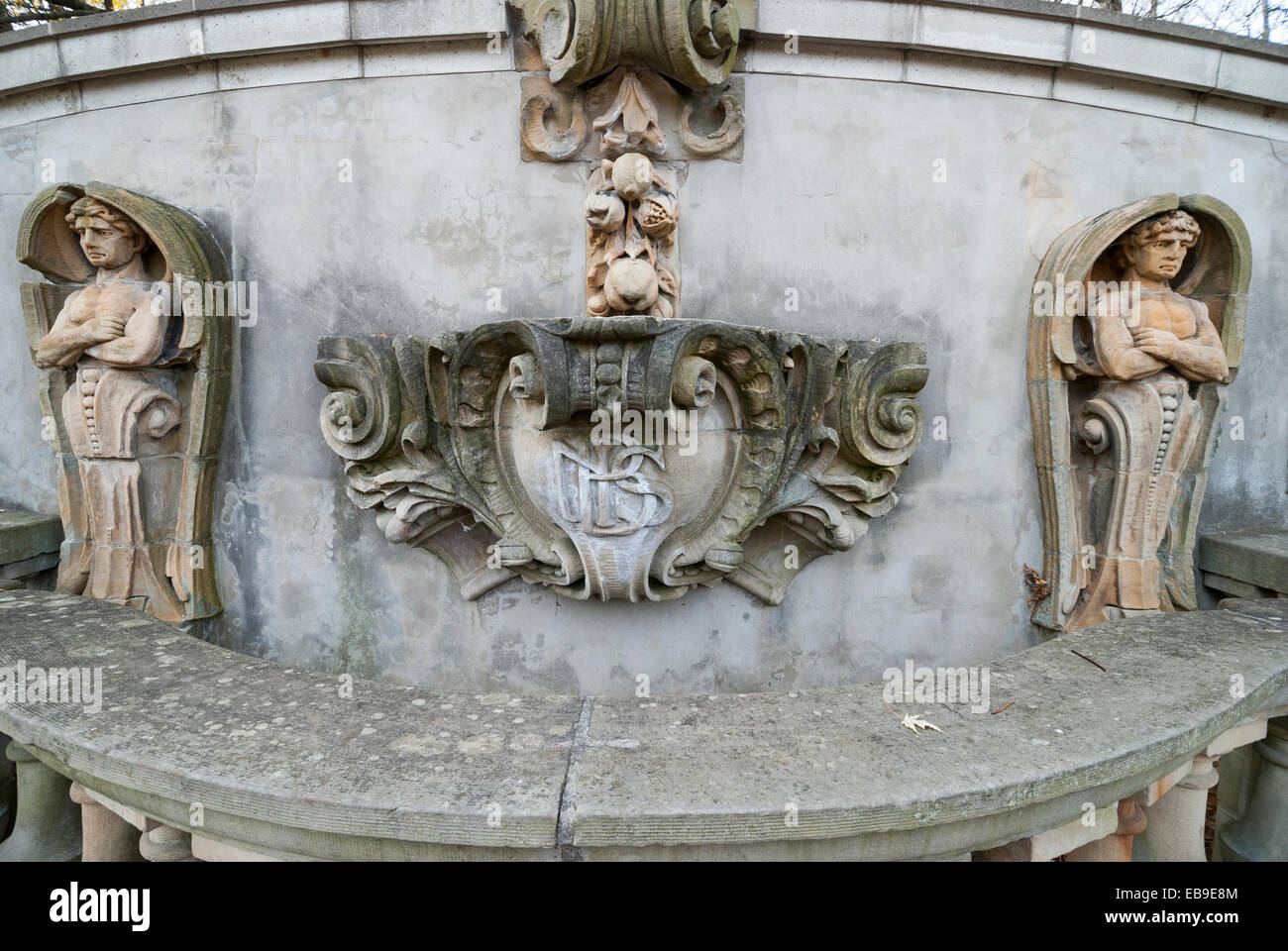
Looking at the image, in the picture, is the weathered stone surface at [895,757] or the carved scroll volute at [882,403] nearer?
the weathered stone surface at [895,757]

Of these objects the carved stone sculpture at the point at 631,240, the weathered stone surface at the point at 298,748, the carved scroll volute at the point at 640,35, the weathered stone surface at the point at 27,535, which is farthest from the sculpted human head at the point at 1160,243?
the weathered stone surface at the point at 27,535

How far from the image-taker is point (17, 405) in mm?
3355

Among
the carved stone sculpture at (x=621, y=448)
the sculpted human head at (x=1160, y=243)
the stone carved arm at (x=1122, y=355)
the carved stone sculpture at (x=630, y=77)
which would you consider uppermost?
the carved stone sculpture at (x=630, y=77)

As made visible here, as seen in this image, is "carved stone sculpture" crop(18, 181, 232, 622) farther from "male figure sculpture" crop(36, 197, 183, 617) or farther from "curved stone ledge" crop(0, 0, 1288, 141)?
"curved stone ledge" crop(0, 0, 1288, 141)

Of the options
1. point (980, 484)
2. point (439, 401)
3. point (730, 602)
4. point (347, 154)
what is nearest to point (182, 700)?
point (439, 401)

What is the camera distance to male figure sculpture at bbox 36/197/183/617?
2930 mm

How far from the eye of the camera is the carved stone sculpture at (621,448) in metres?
2.54

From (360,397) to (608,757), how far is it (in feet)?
6.51

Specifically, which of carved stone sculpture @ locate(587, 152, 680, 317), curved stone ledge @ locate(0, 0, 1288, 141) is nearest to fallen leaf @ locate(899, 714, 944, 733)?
carved stone sculpture @ locate(587, 152, 680, 317)

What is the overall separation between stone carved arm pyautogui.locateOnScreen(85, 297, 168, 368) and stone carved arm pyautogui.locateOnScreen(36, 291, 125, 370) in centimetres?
2

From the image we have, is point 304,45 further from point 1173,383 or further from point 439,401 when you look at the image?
point 1173,383

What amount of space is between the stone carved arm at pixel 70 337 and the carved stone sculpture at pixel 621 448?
973 millimetres

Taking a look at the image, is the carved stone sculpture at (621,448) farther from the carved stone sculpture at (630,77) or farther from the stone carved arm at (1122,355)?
the carved stone sculpture at (630,77)

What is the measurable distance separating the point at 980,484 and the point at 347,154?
11.3 ft
